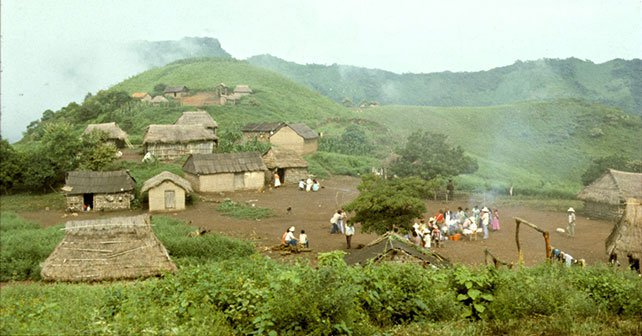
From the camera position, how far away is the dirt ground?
20.2m

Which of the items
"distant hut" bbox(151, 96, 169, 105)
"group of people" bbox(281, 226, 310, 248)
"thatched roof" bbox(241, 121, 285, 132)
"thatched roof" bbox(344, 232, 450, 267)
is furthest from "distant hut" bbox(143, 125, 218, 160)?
"thatched roof" bbox(344, 232, 450, 267)

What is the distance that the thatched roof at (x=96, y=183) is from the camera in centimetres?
2697

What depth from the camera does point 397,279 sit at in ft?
28.3

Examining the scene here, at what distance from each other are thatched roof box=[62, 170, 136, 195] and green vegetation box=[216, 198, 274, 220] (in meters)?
5.02

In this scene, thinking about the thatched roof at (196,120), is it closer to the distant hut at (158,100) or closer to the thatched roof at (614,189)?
the distant hut at (158,100)

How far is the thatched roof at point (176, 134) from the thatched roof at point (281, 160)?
7.65 metres

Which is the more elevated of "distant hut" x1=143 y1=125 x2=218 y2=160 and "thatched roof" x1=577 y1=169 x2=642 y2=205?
"distant hut" x1=143 y1=125 x2=218 y2=160

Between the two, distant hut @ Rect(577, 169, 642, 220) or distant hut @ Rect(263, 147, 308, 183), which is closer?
distant hut @ Rect(577, 169, 642, 220)

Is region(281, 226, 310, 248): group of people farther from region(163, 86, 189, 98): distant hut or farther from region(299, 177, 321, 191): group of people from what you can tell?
region(163, 86, 189, 98): distant hut

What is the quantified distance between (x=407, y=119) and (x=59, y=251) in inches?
2443

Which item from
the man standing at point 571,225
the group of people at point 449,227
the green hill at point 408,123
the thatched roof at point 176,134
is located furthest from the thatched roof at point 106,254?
the green hill at point 408,123

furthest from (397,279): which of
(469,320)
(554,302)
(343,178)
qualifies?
(343,178)

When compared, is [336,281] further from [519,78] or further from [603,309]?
[519,78]

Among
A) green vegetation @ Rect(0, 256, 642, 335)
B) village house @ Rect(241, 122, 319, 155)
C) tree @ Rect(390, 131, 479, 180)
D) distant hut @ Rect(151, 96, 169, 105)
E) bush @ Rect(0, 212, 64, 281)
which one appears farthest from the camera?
distant hut @ Rect(151, 96, 169, 105)
